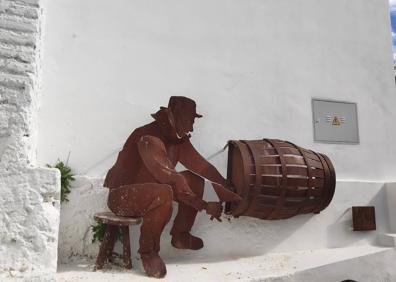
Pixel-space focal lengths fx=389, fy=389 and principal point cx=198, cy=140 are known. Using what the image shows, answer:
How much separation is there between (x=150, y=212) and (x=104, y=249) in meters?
0.45

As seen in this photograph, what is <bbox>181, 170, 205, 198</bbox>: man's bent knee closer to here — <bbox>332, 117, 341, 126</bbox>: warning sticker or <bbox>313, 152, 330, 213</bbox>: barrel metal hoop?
<bbox>313, 152, 330, 213</bbox>: barrel metal hoop

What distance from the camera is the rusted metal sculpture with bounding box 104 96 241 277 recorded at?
2621 mm

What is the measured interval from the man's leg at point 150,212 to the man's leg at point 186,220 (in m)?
0.44

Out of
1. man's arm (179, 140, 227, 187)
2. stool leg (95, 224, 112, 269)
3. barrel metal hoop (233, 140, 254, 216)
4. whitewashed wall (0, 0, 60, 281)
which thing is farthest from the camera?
man's arm (179, 140, 227, 187)

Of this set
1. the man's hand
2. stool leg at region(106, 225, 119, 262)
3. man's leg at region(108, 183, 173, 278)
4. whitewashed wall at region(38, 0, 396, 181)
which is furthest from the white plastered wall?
the man's hand

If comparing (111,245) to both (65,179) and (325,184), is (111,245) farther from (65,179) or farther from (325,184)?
(325,184)

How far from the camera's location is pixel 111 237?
2.80 meters

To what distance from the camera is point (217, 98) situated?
3.73 m

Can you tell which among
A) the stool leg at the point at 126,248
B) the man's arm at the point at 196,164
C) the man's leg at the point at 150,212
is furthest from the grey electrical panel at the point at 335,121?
the stool leg at the point at 126,248

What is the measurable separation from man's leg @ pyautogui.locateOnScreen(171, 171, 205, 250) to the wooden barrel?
0.31 m

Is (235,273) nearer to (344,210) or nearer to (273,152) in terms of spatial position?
(273,152)

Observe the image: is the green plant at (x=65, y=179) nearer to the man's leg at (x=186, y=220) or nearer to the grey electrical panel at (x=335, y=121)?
the man's leg at (x=186, y=220)

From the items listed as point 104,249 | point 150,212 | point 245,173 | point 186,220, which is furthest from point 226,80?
point 104,249

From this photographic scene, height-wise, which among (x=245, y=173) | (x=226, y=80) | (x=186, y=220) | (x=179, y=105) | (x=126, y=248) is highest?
(x=226, y=80)
